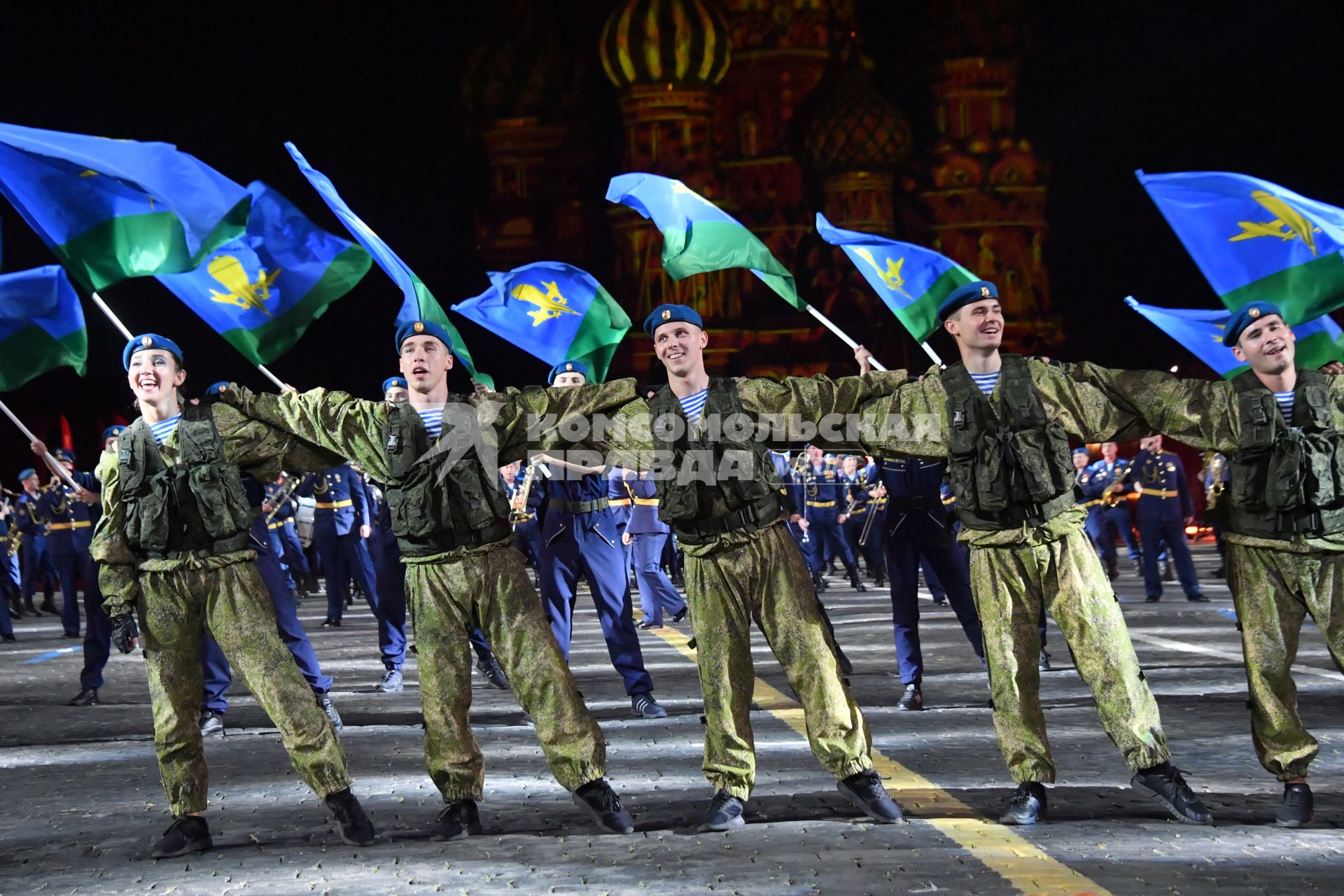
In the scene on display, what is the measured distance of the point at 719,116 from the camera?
187 ft

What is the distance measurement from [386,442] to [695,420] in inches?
50.7

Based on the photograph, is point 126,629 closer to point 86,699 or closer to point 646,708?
point 646,708

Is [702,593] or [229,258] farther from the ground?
[229,258]

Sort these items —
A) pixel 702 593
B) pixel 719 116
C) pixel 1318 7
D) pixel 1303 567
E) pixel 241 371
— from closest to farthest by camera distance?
1. pixel 1303 567
2. pixel 702 593
3. pixel 241 371
4. pixel 1318 7
5. pixel 719 116

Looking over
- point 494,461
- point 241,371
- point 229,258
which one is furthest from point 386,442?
point 241,371

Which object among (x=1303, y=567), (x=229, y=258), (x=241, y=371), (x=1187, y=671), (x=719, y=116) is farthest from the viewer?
(x=719, y=116)

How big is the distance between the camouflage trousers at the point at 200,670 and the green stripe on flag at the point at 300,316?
2003 millimetres

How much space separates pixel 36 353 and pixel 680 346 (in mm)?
4205

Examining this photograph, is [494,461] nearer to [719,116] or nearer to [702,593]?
[702,593]

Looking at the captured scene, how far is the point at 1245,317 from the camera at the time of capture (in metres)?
6.80

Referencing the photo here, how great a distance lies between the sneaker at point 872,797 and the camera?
651cm

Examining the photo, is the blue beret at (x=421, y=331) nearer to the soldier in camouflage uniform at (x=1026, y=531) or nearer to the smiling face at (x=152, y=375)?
the smiling face at (x=152, y=375)

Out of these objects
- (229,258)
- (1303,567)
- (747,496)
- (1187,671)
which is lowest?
(1187,671)

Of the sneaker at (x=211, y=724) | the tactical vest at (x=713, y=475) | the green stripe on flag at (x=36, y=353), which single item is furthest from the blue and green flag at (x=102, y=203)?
the sneaker at (x=211, y=724)
